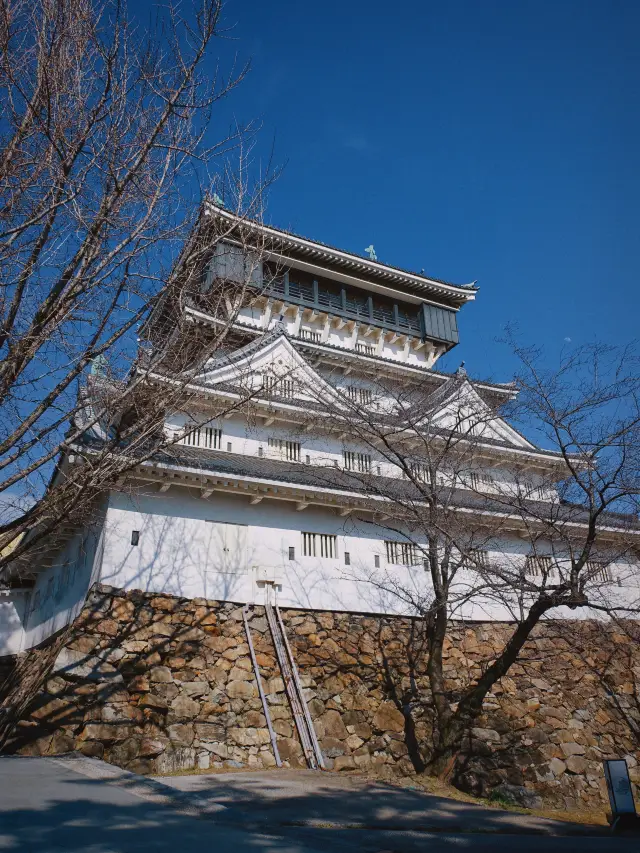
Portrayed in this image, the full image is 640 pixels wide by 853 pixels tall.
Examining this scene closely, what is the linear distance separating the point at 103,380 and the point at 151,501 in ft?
20.5

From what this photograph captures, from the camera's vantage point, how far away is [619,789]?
926 centimetres

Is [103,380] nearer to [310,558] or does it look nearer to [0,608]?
[310,558]

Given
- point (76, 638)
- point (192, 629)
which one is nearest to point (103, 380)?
point (76, 638)

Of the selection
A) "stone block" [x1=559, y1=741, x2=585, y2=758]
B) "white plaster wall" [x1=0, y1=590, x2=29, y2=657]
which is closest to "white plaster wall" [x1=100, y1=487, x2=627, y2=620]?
"stone block" [x1=559, y1=741, x2=585, y2=758]

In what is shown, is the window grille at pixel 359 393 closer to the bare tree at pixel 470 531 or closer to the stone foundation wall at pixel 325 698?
the bare tree at pixel 470 531

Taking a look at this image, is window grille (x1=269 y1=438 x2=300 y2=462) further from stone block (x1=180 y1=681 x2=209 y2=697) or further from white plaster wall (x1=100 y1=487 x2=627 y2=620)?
stone block (x1=180 y1=681 x2=209 y2=697)

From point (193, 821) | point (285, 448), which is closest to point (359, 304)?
point (285, 448)

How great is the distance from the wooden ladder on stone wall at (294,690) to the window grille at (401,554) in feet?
12.3

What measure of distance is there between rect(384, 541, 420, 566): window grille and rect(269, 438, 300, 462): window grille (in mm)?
3710

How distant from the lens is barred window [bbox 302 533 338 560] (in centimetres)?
1574

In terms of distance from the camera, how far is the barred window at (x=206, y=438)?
55.1ft

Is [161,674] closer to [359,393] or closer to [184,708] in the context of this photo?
[184,708]

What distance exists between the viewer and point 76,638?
39.4 ft

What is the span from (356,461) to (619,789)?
11.5 metres
